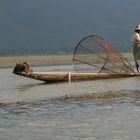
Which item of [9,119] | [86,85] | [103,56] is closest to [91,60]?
[103,56]

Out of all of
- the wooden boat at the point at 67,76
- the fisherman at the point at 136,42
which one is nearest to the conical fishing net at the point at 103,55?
the fisherman at the point at 136,42

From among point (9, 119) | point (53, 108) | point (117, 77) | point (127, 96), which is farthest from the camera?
point (117, 77)

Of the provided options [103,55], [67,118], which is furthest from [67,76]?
[67,118]

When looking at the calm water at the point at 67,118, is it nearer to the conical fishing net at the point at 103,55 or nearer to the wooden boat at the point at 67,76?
the wooden boat at the point at 67,76

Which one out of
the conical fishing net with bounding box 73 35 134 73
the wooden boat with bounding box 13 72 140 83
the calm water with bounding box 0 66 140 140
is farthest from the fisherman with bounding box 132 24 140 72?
the calm water with bounding box 0 66 140 140

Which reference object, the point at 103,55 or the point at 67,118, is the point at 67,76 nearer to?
the point at 103,55

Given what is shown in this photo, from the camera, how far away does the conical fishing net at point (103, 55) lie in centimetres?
2288

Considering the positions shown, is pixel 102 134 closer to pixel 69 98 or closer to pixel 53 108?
pixel 53 108

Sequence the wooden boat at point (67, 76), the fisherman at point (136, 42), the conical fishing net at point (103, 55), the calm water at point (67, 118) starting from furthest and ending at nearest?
1. the conical fishing net at point (103, 55)
2. the fisherman at point (136, 42)
3. the wooden boat at point (67, 76)
4. the calm water at point (67, 118)

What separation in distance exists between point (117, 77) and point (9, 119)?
11057mm

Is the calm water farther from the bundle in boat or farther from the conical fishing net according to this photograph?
the conical fishing net

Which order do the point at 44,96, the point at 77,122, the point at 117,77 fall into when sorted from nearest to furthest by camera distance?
the point at 77,122, the point at 44,96, the point at 117,77

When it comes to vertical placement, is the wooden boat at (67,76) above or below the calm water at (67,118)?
above

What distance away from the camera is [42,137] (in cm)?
924
